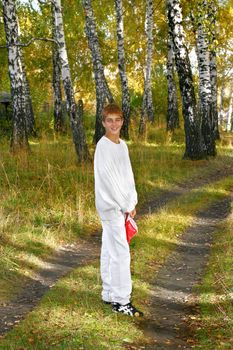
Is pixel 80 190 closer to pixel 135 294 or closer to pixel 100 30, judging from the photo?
pixel 135 294

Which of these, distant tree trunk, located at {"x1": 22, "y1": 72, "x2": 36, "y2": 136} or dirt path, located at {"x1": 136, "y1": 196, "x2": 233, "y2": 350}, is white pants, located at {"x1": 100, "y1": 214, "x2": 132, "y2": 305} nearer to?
dirt path, located at {"x1": 136, "y1": 196, "x2": 233, "y2": 350}

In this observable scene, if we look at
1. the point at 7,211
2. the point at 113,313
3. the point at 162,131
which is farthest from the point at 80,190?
the point at 162,131

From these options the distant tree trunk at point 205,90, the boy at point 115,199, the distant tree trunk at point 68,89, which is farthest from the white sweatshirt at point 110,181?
the distant tree trunk at point 205,90

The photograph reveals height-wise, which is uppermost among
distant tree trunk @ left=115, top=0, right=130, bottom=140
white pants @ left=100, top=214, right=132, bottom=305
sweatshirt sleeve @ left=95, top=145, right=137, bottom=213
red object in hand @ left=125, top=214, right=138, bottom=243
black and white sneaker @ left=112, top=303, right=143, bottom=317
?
distant tree trunk @ left=115, top=0, right=130, bottom=140

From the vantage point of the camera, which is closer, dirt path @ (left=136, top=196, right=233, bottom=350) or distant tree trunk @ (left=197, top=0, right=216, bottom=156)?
dirt path @ (left=136, top=196, right=233, bottom=350)

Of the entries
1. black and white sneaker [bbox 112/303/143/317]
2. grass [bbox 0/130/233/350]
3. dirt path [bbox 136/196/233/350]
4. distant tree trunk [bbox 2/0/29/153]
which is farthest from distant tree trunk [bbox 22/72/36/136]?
black and white sneaker [bbox 112/303/143/317]

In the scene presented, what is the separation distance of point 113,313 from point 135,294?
32.9 inches

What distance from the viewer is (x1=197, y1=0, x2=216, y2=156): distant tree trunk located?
17438 mm

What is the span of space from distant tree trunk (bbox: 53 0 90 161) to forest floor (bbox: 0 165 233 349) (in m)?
4.07

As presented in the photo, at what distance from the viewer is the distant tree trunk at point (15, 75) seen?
50.7ft

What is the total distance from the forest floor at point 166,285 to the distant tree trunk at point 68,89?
407 cm

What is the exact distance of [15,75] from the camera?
15.6 metres

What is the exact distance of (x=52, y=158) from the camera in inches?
579

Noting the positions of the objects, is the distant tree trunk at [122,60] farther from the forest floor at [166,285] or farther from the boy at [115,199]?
the boy at [115,199]
